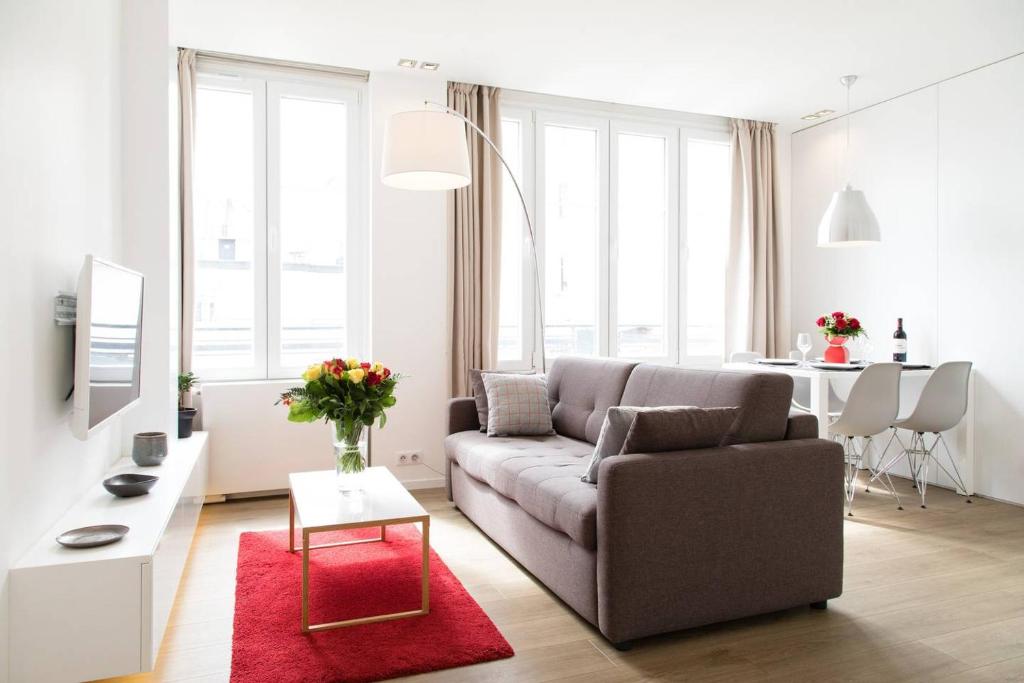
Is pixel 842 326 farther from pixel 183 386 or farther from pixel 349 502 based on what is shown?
pixel 183 386

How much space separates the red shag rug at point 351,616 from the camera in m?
2.35

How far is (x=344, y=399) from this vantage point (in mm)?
2916

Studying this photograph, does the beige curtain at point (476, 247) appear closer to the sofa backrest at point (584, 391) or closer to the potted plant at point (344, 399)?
the sofa backrest at point (584, 391)

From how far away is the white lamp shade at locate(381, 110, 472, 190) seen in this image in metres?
3.38

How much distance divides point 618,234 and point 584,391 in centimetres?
197

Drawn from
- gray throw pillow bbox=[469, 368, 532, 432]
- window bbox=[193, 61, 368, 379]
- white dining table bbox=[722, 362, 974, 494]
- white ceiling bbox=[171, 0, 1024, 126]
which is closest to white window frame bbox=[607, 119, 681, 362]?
white ceiling bbox=[171, 0, 1024, 126]

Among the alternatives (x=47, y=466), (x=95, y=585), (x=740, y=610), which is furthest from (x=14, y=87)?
(x=740, y=610)

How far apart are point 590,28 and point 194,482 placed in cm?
326

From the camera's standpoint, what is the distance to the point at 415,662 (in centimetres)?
237

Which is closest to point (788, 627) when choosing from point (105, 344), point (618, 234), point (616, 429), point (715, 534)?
point (715, 534)

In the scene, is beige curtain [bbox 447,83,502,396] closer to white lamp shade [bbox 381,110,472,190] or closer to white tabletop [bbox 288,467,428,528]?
white lamp shade [bbox 381,110,472,190]

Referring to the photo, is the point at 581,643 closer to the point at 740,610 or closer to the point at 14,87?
the point at 740,610

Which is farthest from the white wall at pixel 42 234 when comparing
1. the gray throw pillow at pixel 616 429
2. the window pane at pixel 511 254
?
the window pane at pixel 511 254

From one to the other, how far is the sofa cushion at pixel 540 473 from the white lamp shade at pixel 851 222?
2296 mm
